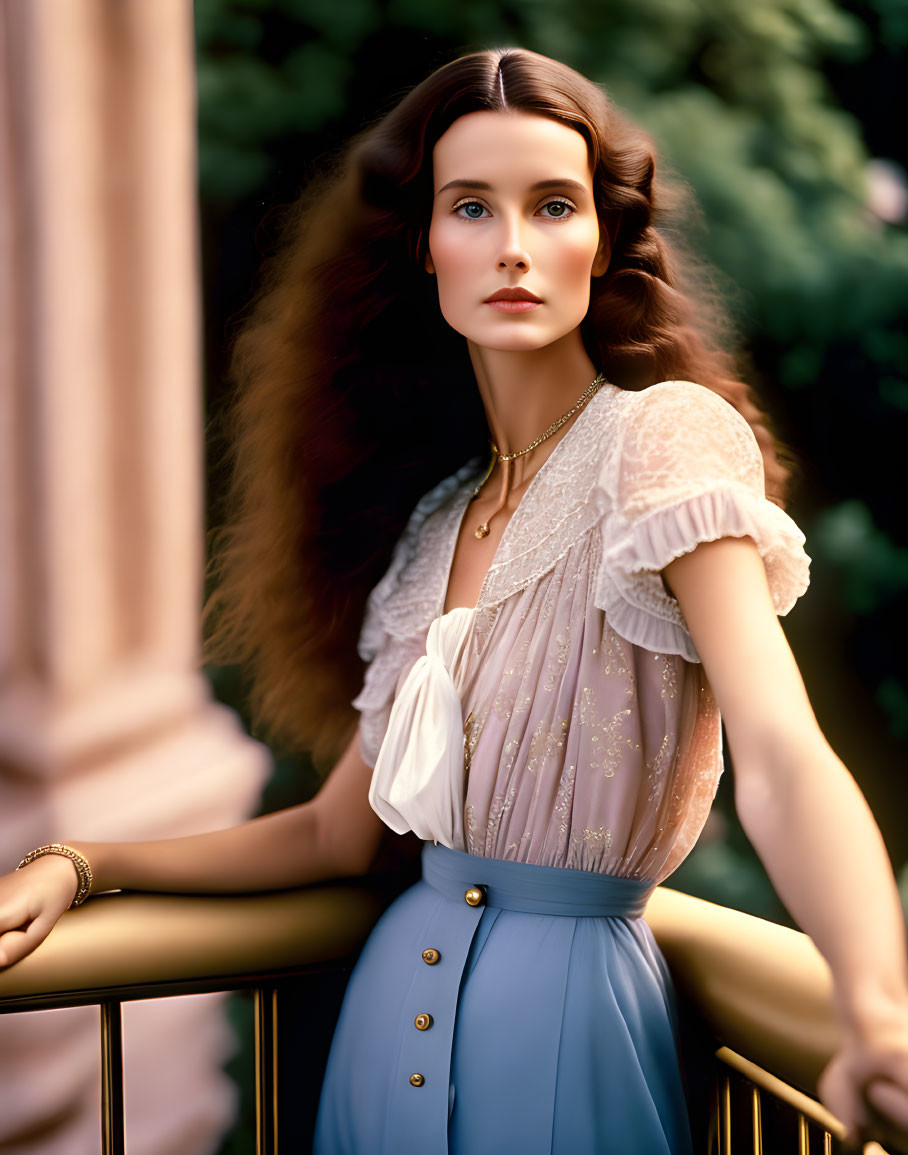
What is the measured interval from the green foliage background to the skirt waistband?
0.78m

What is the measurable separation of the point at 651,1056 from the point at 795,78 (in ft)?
5.08

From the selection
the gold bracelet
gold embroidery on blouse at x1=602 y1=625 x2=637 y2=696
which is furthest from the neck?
the gold bracelet

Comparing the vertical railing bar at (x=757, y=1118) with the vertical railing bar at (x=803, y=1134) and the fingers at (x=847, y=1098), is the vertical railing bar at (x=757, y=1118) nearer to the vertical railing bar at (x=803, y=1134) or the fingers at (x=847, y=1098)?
the vertical railing bar at (x=803, y=1134)

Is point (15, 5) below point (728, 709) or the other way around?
the other way around

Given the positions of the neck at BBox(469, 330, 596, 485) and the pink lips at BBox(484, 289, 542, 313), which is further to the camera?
the neck at BBox(469, 330, 596, 485)

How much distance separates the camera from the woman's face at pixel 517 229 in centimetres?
104

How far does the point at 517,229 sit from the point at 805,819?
1.96 ft

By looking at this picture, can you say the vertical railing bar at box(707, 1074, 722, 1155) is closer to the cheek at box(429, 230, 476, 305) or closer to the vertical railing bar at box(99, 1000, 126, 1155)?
the vertical railing bar at box(99, 1000, 126, 1155)

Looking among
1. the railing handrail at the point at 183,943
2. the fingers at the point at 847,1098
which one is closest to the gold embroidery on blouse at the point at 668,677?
the fingers at the point at 847,1098

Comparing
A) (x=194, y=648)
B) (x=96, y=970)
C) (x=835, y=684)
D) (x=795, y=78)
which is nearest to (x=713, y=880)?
(x=835, y=684)

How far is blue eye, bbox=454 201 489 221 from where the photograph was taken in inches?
42.4

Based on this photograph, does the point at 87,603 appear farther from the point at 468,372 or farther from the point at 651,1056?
the point at 651,1056

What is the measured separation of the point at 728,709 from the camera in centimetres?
85

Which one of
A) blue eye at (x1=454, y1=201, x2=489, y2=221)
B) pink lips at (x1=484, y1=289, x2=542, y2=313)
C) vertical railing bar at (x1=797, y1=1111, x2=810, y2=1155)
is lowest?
vertical railing bar at (x1=797, y1=1111, x2=810, y2=1155)
